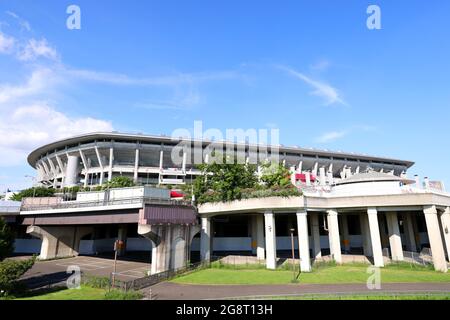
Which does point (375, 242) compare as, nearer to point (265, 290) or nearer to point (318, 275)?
point (318, 275)

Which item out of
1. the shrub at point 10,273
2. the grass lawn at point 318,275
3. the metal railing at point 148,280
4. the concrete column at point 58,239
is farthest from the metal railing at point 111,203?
the shrub at point 10,273

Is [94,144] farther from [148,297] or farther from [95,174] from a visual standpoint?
[148,297]

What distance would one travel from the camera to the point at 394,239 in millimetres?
34062

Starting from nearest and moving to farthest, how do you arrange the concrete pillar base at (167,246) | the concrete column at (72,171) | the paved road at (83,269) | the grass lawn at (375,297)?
the grass lawn at (375,297)
the concrete pillar base at (167,246)
the paved road at (83,269)
the concrete column at (72,171)

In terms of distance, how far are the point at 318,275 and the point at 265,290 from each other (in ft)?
26.6

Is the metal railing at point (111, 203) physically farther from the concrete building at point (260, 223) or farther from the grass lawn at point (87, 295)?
the grass lawn at point (87, 295)

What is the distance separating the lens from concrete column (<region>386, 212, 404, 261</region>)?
110 ft

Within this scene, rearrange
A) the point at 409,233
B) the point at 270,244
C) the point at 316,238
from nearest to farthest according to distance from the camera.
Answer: the point at 270,244, the point at 316,238, the point at 409,233

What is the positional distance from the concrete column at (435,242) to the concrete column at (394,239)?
554 centimetres

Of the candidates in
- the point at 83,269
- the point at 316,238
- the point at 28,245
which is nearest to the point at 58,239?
the point at 28,245

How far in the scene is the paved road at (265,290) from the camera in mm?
18922

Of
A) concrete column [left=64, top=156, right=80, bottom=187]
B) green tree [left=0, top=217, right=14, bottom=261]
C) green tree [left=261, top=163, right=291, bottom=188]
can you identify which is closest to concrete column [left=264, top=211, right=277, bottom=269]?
green tree [left=261, top=163, right=291, bottom=188]

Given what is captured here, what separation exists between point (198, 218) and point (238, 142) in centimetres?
5630
